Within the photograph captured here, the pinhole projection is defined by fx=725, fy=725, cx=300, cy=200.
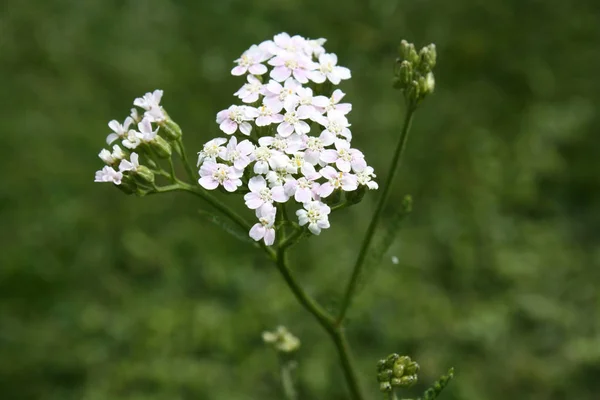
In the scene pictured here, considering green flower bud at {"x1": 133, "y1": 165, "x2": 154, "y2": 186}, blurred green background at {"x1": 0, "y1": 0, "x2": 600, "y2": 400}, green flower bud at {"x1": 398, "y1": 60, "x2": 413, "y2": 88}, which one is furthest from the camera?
blurred green background at {"x1": 0, "y1": 0, "x2": 600, "y2": 400}

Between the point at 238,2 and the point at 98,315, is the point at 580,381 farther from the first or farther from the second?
the point at 238,2

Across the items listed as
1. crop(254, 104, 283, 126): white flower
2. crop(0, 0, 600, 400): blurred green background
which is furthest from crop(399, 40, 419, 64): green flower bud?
crop(0, 0, 600, 400): blurred green background

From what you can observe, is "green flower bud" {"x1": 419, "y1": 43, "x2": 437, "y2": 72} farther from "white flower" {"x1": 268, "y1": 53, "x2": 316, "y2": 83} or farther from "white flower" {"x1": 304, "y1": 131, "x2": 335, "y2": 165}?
"white flower" {"x1": 304, "y1": 131, "x2": 335, "y2": 165}

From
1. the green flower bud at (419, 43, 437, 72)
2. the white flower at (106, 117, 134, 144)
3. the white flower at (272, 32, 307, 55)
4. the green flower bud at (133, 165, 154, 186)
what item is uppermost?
the white flower at (272, 32, 307, 55)

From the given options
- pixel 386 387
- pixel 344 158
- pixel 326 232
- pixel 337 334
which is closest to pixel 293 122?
pixel 344 158

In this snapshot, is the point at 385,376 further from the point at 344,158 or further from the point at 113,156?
the point at 113,156

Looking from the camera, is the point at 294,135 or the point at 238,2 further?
the point at 238,2

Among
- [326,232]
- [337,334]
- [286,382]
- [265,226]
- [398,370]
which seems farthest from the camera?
[326,232]

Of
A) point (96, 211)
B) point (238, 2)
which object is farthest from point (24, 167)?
point (238, 2)
